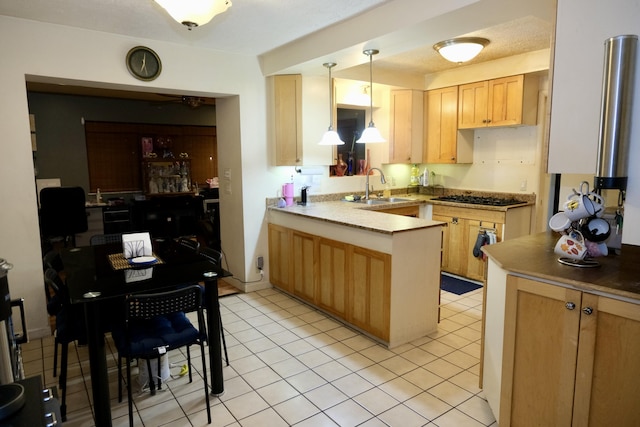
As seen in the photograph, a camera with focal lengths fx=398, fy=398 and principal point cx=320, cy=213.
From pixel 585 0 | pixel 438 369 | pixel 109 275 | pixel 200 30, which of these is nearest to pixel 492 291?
pixel 438 369

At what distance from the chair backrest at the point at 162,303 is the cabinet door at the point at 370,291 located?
1.41 metres

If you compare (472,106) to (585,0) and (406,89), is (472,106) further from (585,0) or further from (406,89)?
(585,0)

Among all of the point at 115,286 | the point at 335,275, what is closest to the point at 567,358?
the point at 335,275

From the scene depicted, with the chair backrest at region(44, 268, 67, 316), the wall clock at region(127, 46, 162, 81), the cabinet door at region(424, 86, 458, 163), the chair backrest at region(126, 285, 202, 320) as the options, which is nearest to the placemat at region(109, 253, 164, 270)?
the chair backrest at region(44, 268, 67, 316)

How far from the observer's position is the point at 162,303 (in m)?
2.00

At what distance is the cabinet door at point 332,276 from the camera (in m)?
3.40

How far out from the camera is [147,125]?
25.1ft

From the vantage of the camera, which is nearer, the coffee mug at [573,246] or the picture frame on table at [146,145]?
the coffee mug at [573,246]

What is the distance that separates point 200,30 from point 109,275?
213 cm

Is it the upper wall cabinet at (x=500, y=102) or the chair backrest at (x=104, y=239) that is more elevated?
the upper wall cabinet at (x=500, y=102)

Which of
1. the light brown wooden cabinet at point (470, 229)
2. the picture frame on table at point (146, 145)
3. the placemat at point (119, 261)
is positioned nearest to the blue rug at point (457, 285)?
the light brown wooden cabinet at point (470, 229)

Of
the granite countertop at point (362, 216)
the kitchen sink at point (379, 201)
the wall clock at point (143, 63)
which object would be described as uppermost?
the wall clock at point (143, 63)

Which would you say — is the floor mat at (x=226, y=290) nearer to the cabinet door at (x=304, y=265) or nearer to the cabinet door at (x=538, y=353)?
the cabinet door at (x=304, y=265)

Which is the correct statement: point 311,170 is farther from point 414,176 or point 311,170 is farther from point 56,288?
point 56,288
